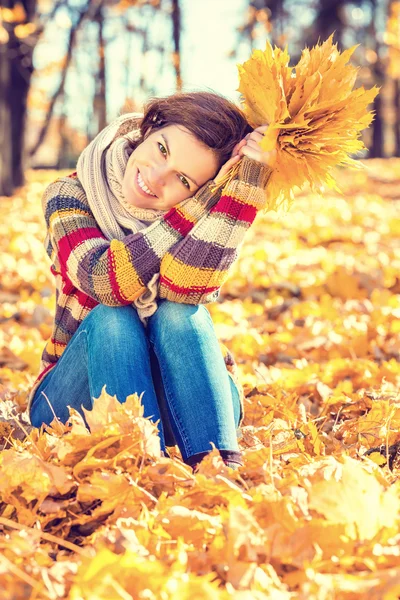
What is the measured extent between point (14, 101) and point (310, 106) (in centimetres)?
986

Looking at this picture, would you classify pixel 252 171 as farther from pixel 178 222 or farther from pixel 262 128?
pixel 178 222

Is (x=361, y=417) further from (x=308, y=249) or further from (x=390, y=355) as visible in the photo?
(x=308, y=249)

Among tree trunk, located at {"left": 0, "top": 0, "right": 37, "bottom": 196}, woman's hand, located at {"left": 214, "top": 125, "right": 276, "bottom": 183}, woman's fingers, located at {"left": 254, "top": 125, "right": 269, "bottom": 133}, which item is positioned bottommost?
tree trunk, located at {"left": 0, "top": 0, "right": 37, "bottom": 196}

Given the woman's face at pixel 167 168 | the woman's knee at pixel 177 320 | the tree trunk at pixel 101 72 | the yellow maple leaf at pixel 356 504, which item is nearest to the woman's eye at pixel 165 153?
the woman's face at pixel 167 168

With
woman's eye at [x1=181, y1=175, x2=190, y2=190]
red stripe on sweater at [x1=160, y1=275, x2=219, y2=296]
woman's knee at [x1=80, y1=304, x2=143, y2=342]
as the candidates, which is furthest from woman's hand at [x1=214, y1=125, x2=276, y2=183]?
woman's knee at [x1=80, y1=304, x2=143, y2=342]

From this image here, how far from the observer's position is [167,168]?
2.15 meters

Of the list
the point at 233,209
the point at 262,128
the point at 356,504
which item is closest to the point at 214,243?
the point at 233,209

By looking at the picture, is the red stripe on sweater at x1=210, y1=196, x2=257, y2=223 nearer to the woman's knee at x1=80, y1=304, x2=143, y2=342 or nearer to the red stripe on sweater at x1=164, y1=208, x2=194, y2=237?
the red stripe on sweater at x1=164, y1=208, x2=194, y2=237

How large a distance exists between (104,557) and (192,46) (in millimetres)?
24775

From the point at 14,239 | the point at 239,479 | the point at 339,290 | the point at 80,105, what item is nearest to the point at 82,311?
the point at 239,479

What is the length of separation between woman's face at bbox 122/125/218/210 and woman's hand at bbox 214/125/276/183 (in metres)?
0.08

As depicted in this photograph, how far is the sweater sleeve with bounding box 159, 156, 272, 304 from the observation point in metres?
2.03

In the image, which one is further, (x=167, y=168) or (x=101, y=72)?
(x=101, y=72)

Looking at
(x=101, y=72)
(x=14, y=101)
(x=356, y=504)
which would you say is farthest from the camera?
(x=101, y=72)
